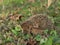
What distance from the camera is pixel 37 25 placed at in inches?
148

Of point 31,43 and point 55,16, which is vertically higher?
point 55,16

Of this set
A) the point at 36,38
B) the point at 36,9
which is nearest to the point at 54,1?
the point at 36,9

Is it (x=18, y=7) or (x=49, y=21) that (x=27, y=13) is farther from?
(x=49, y=21)

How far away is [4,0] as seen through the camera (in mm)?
5102

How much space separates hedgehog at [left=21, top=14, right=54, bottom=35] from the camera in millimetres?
3709

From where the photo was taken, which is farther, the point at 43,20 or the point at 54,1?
the point at 54,1

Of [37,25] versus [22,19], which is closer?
[37,25]

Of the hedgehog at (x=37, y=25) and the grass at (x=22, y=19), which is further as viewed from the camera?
the hedgehog at (x=37, y=25)

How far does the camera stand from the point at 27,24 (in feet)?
12.4

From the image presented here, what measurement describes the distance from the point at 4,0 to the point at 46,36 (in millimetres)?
1881

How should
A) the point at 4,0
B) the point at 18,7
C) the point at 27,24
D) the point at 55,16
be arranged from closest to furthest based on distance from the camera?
the point at 27,24, the point at 55,16, the point at 18,7, the point at 4,0

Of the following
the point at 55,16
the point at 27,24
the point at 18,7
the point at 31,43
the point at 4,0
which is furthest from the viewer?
the point at 4,0

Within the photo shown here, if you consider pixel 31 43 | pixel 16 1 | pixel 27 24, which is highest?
pixel 16 1

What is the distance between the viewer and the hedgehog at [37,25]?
371cm
